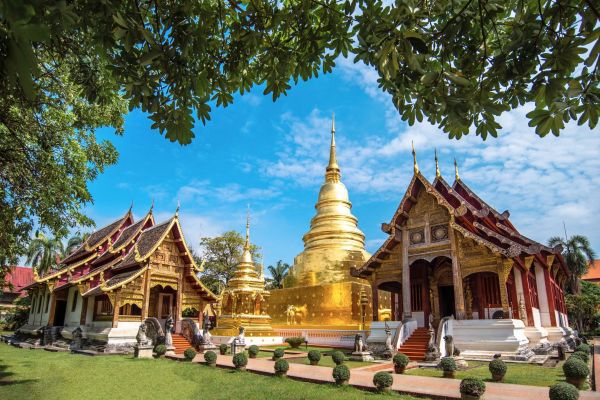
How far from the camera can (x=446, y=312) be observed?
18.3m

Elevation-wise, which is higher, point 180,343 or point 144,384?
point 180,343

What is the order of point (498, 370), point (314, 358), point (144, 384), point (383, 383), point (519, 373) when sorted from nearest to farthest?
point (383, 383) < point (498, 370) < point (144, 384) < point (519, 373) < point (314, 358)

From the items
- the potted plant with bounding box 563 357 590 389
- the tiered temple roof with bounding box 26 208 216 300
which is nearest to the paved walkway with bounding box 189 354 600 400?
the potted plant with bounding box 563 357 590 389

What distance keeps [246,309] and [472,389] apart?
66.1 feet

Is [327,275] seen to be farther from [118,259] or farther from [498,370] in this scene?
[498,370]

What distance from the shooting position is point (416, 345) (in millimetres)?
14539

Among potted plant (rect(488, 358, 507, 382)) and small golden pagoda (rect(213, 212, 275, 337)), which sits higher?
small golden pagoda (rect(213, 212, 275, 337))

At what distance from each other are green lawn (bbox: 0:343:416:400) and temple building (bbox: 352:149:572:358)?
7.29 m

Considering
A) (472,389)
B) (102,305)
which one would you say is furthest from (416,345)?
(102,305)

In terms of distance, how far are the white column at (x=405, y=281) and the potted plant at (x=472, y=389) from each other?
29.4 ft

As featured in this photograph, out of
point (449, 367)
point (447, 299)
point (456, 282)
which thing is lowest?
point (449, 367)

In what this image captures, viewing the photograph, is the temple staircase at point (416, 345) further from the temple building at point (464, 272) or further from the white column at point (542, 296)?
the white column at point (542, 296)

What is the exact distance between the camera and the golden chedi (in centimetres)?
2372

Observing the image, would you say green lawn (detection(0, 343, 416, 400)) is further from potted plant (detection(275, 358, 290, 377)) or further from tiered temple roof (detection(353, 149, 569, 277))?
tiered temple roof (detection(353, 149, 569, 277))
